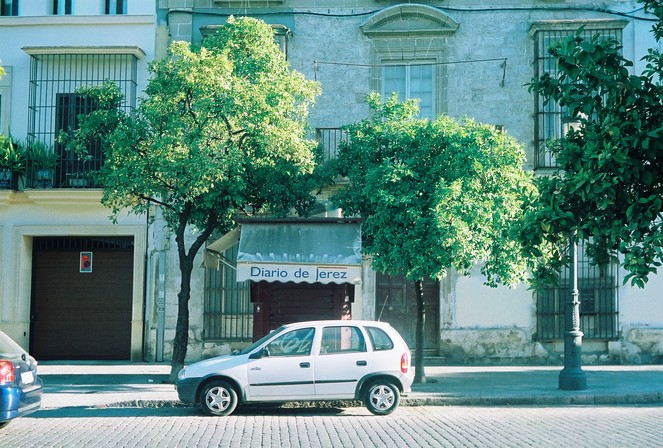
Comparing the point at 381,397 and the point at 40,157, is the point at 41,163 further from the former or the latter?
→ the point at 381,397

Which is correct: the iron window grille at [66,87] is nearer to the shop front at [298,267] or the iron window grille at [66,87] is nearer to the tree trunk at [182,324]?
the tree trunk at [182,324]

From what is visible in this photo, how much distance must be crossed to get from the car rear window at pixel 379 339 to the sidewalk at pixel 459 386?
1.58m

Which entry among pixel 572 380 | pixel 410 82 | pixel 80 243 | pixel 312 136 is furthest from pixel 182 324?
pixel 410 82

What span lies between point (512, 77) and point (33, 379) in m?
13.8

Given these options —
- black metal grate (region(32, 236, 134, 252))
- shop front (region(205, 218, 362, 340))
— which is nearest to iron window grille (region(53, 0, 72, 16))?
black metal grate (region(32, 236, 134, 252))

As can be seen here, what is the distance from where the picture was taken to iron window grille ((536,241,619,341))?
1962 centimetres

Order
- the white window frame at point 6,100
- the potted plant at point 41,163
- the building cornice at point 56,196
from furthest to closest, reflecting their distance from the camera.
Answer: the white window frame at point 6,100 → the potted plant at point 41,163 → the building cornice at point 56,196

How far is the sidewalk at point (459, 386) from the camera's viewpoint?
14.0 metres

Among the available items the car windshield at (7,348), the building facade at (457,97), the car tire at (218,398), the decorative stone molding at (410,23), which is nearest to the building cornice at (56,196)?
the building facade at (457,97)

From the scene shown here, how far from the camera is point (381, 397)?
12539mm

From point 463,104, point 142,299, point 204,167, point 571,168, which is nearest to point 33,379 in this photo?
point 204,167

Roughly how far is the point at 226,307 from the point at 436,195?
24.6 ft

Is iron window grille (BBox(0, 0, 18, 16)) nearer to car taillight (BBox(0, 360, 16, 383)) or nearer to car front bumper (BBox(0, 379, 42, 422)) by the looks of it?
car front bumper (BBox(0, 379, 42, 422))

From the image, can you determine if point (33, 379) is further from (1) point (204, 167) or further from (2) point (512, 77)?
(2) point (512, 77)
